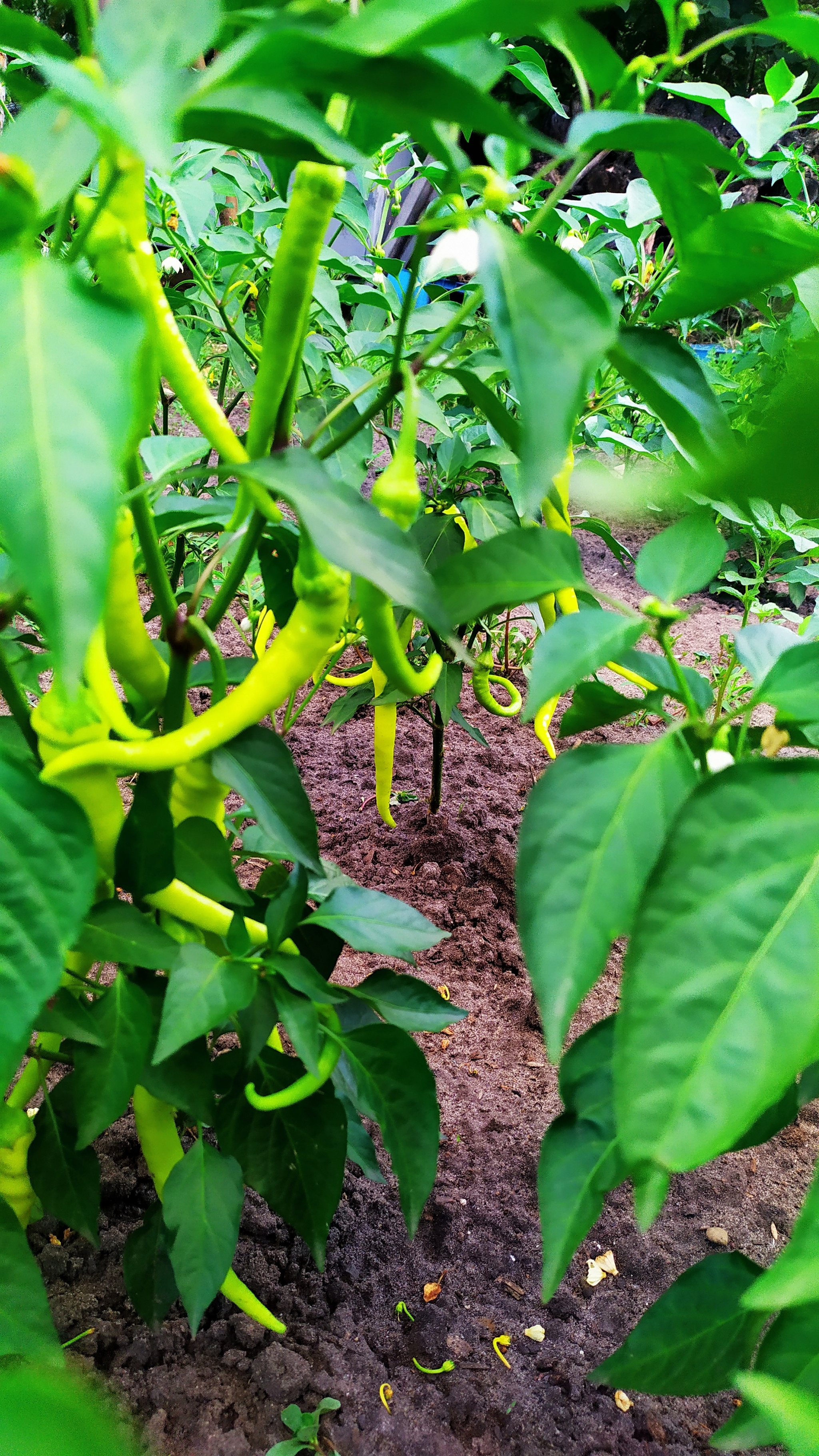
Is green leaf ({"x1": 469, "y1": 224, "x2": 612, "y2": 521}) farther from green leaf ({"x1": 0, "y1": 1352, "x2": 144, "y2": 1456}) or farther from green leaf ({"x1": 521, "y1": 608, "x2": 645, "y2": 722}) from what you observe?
green leaf ({"x1": 0, "y1": 1352, "x2": 144, "y2": 1456})

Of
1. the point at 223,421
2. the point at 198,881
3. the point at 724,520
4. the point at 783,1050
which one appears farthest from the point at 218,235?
the point at 724,520

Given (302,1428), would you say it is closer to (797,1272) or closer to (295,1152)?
(295,1152)

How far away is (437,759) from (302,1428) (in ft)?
2.62

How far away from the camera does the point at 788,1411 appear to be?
0.21m

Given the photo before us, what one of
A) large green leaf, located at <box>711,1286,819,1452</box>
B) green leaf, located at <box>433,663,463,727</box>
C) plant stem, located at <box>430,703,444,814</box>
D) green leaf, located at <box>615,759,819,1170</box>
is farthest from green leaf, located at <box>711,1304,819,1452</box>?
plant stem, located at <box>430,703,444,814</box>

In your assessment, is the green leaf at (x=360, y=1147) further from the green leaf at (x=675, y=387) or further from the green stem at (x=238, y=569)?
the green leaf at (x=675, y=387)

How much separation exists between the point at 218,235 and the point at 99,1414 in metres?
1.05

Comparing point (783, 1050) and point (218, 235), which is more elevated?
point (218, 235)

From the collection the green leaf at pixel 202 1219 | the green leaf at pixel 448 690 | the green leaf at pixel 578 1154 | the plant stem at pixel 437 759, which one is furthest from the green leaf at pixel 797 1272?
the plant stem at pixel 437 759

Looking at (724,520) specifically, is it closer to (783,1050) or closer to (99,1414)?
(783,1050)

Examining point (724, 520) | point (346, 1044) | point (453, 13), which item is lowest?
point (724, 520)

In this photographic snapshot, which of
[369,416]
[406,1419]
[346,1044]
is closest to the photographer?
[369,416]

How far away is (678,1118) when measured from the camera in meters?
0.27

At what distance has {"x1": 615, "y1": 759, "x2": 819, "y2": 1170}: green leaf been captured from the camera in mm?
275
